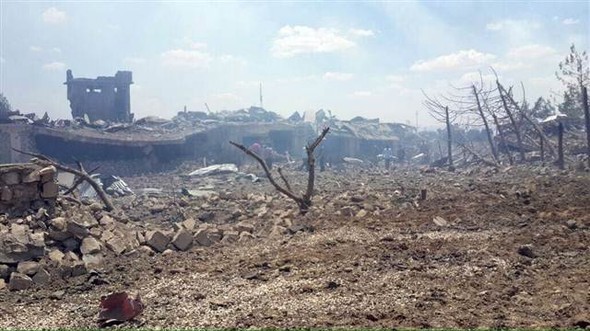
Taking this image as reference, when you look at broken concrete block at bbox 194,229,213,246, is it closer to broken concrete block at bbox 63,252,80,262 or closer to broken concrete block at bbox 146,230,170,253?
broken concrete block at bbox 146,230,170,253

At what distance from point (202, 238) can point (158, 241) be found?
73 centimetres

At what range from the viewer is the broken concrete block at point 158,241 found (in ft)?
25.5

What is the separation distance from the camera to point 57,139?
2281 centimetres

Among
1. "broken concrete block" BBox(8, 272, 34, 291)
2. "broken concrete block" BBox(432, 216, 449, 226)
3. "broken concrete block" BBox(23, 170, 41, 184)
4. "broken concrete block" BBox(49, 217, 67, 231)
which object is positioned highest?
"broken concrete block" BBox(23, 170, 41, 184)

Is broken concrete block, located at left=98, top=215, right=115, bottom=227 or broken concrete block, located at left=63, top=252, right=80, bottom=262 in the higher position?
broken concrete block, located at left=98, top=215, right=115, bottom=227

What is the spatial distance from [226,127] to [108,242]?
2258cm

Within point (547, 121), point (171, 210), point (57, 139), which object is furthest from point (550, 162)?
point (57, 139)

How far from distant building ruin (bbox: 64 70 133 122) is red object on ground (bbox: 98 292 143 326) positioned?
2958cm

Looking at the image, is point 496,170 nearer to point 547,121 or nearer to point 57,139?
point 547,121

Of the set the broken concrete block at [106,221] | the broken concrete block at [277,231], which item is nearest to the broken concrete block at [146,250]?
the broken concrete block at [106,221]

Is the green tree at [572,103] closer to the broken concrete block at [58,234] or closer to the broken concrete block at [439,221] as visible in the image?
the broken concrete block at [439,221]

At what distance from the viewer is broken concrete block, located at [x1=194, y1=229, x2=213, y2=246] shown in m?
8.20

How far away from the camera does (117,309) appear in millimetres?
4898

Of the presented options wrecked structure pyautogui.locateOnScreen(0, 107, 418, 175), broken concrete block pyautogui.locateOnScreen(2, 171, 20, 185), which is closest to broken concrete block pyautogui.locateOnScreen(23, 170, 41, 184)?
broken concrete block pyautogui.locateOnScreen(2, 171, 20, 185)
